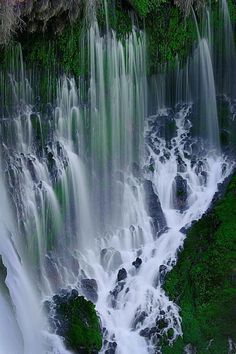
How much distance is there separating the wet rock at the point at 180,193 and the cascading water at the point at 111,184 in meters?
0.02

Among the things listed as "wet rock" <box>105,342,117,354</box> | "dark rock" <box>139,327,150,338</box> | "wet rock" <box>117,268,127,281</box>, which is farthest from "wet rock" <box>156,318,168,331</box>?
"wet rock" <box>117,268,127,281</box>

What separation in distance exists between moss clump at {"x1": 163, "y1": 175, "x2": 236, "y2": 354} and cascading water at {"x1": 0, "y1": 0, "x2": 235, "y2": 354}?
0.27 meters

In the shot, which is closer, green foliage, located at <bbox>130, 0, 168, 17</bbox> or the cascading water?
the cascading water

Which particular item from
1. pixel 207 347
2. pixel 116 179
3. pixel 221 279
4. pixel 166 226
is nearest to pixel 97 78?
pixel 116 179

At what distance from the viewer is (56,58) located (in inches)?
586

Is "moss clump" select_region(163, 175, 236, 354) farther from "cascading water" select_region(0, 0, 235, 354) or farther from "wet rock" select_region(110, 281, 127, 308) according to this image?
"wet rock" select_region(110, 281, 127, 308)

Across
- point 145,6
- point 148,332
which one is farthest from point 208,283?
point 145,6

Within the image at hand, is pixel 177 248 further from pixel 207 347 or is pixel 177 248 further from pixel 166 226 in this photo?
pixel 207 347

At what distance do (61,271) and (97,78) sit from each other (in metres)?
4.38

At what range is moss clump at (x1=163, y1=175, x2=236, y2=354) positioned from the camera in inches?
512

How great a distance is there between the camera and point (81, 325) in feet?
41.5

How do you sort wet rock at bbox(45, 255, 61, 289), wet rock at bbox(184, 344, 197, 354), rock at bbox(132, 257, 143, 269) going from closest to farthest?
wet rock at bbox(184, 344, 197, 354), wet rock at bbox(45, 255, 61, 289), rock at bbox(132, 257, 143, 269)

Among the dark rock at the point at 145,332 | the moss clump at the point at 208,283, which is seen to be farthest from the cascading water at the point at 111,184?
the moss clump at the point at 208,283

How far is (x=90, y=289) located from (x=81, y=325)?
1.44 meters
